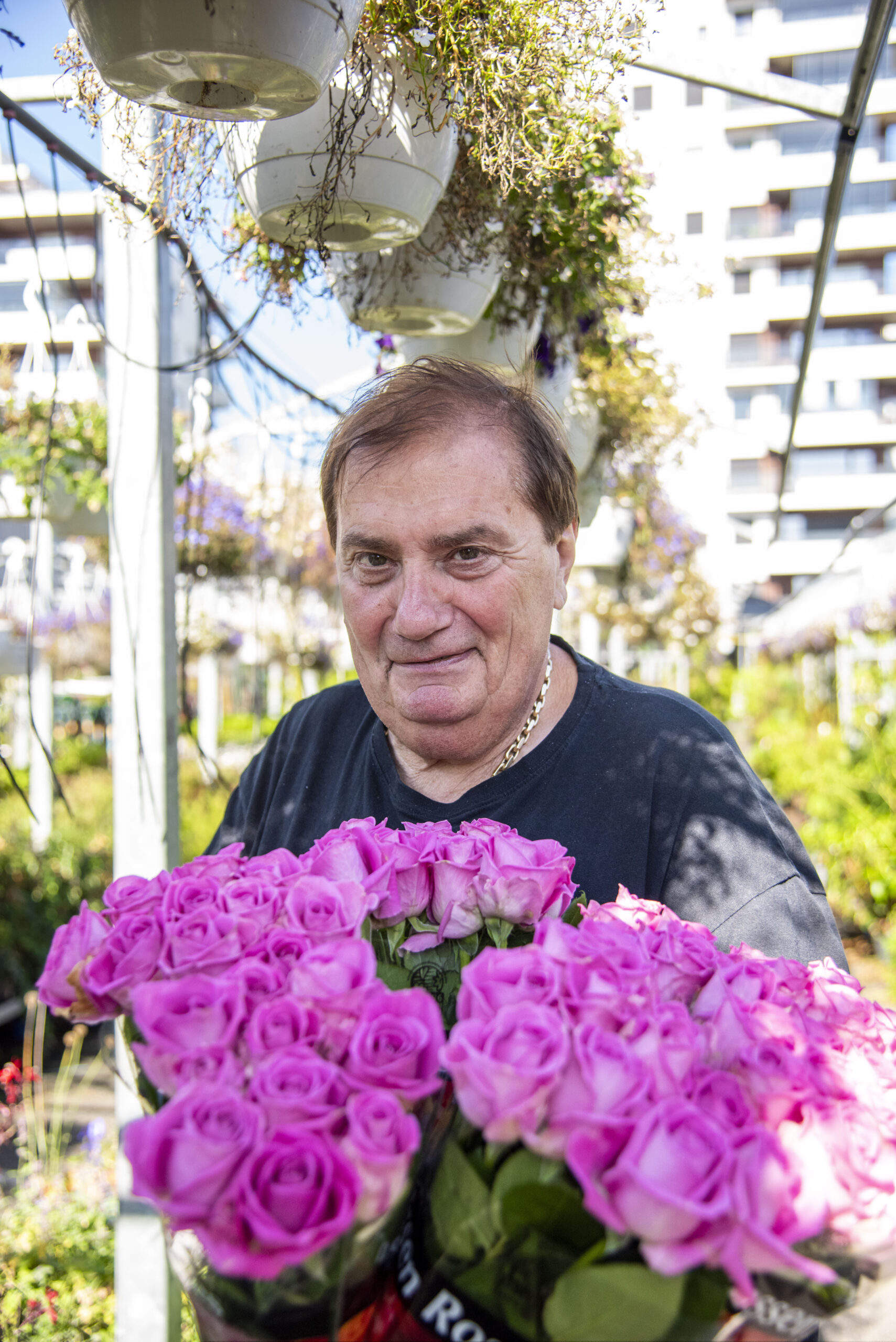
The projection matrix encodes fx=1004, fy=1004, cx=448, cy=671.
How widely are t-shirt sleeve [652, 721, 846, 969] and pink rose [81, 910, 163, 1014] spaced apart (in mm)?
824

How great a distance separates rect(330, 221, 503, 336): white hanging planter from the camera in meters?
1.92

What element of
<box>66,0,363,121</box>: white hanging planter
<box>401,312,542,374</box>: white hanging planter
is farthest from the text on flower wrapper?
<box>401,312,542,374</box>: white hanging planter

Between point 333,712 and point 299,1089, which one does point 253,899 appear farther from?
point 333,712

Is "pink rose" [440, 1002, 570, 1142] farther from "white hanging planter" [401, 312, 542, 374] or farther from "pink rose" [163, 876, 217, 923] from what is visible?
"white hanging planter" [401, 312, 542, 374]

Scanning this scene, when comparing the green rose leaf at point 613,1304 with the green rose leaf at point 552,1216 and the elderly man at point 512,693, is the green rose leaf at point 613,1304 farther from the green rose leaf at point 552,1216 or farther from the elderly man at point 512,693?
the elderly man at point 512,693

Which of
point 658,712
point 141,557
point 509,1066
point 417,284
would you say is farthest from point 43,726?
point 509,1066

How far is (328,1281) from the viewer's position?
628 mm

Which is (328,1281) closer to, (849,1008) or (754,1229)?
(754,1229)

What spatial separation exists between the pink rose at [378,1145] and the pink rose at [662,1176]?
0.10m

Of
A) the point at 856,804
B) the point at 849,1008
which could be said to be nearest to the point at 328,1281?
the point at 849,1008

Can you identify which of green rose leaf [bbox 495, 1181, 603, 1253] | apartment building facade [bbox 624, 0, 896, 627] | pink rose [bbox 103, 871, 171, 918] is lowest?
green rose leaf [bbox 495, 1181, 603, 1253]

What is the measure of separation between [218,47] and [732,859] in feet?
3.81

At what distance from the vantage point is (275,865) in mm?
924

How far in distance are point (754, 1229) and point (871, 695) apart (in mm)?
10115
